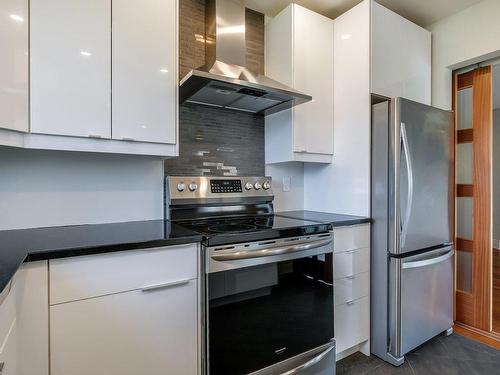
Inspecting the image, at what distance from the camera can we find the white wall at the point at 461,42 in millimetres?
2152

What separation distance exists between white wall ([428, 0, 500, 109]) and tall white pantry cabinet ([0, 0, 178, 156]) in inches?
88.2

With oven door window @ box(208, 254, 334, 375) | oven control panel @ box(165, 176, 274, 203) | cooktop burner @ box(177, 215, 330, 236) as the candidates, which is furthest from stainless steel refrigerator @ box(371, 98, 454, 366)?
oven control panel @ box(165, 176, 274, 203)

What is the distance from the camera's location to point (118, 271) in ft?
3.97

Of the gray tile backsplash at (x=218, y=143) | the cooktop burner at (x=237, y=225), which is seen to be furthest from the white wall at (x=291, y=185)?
the cooktop burner at (x=237, y=225)

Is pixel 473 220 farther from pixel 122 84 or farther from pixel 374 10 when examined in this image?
pixel 122 84

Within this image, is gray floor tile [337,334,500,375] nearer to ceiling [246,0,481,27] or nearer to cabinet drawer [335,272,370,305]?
cabinet drawer [335,272,370,305]

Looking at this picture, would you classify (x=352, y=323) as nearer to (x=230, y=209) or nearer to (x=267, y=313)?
(x=267, y=313)

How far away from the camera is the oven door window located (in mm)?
1398

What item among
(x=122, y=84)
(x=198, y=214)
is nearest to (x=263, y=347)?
(x=198, y=214)

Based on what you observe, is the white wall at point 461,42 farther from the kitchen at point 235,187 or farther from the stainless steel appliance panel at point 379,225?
the stainless steel appliance panel at point 379,225

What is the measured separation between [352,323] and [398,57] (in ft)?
6.68

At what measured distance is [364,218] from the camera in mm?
2039

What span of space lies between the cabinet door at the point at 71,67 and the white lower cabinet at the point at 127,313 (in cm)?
70

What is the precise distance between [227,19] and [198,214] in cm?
140
